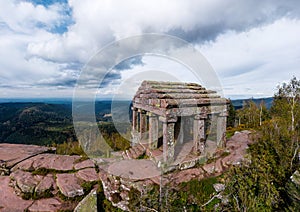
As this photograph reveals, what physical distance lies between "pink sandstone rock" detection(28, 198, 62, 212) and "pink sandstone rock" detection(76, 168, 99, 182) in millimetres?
1542

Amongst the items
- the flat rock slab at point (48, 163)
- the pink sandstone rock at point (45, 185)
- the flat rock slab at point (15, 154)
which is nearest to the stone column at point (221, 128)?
the flat rock slab at point (48, 163)

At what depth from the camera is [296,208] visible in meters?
5.77

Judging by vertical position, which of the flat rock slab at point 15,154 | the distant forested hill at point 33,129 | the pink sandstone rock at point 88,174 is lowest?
the distant forested hill at point 33,129

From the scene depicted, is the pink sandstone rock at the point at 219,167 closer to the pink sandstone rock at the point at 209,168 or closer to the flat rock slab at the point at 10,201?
the pink sandstone rock at the point at 209,168

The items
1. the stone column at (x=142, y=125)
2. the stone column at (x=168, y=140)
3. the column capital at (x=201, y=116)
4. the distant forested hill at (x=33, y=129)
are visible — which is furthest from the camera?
the distant forested hill at (x=33, y=129)

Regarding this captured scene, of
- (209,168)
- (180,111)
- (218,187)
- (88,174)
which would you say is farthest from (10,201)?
(209,168)

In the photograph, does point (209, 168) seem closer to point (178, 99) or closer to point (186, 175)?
point (186, 175)

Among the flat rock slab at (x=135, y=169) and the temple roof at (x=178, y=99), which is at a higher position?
the temple roof at (x=178, y=99)

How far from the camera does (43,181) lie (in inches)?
333

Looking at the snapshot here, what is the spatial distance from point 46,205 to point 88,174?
224 centimetres

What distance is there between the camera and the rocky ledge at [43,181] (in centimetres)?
747

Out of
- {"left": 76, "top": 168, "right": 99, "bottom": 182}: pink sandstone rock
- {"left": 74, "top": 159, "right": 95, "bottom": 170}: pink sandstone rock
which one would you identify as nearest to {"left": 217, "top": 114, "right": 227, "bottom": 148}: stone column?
{"left": 76, "top": 168, "right": 99, "bottom": 182}: pink sandstone rock

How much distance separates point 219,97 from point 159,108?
189 inches

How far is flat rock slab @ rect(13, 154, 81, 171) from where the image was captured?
9609 millimetres
